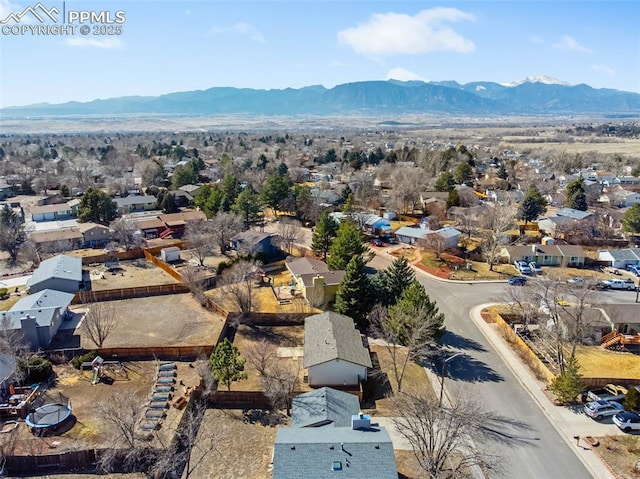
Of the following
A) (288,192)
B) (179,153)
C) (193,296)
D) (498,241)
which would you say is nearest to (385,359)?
(193,296)

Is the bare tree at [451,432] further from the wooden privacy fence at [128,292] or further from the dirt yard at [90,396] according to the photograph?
the wooden privacy fence at [128,292]

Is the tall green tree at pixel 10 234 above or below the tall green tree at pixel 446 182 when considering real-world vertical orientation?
below

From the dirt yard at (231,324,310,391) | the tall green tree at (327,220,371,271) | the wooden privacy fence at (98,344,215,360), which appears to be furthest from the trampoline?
the tall green tree at (327,220,371,271)

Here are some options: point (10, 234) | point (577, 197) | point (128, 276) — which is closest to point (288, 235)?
point (128, 276)

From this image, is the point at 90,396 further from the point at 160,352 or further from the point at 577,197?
the point at 577,197

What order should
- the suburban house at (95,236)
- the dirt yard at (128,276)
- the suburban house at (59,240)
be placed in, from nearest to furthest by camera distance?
the dirt yard at (128,276) < the suburban house at (59,240) < the suburban house at (95,236)

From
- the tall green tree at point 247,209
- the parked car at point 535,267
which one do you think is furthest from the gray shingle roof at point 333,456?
the tall green tree at point 247,209

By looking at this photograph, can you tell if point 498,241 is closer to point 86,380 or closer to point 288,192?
point 288,192
